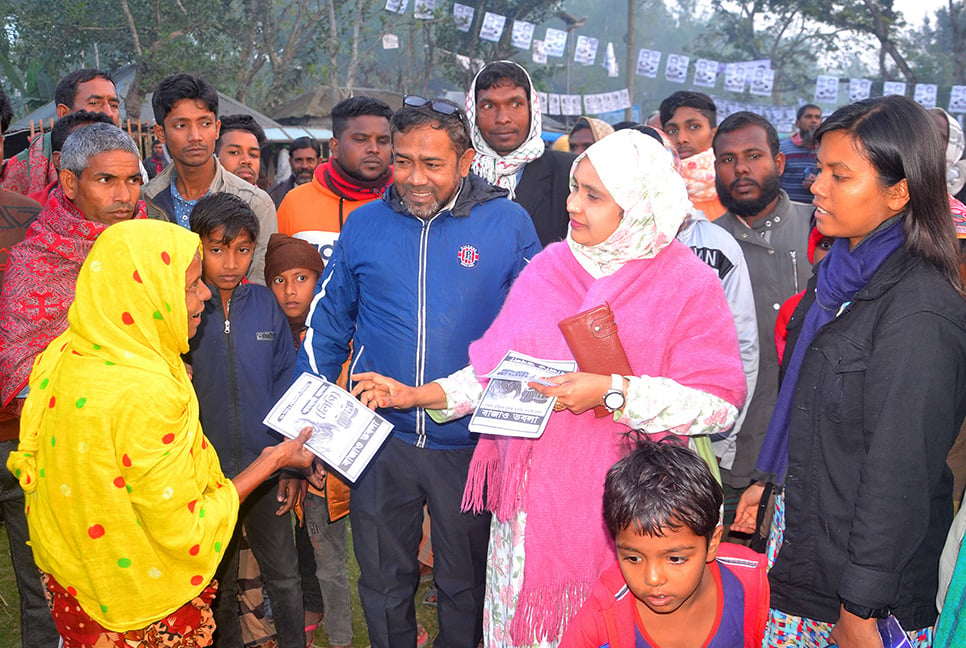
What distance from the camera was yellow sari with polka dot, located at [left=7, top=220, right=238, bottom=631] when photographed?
229 cm

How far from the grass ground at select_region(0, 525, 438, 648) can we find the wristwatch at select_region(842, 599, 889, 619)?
2710mm

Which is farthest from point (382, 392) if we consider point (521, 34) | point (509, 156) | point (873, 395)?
point (521, 34)

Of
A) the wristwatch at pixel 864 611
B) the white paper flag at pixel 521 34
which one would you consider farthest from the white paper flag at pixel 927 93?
the wristwatch at pixel 864 611

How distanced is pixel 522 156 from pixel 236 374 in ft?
6.33

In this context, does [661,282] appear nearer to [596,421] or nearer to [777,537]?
[596,421]

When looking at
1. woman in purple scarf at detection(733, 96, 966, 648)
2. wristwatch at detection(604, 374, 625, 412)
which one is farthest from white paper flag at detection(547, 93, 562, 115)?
woman in purple scarf at detection(733, 96, 966, 648)

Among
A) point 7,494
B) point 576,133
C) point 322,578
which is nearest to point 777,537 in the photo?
point 322,578

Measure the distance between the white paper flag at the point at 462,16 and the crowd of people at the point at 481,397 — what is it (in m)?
20.4

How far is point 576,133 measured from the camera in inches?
283

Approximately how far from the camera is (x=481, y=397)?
2762 millimetres

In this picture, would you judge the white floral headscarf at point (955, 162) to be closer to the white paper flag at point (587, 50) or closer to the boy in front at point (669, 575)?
the boy in front at point (669, 575)

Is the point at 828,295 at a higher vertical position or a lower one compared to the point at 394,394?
higher

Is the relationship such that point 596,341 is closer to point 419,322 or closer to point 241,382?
point 419,322

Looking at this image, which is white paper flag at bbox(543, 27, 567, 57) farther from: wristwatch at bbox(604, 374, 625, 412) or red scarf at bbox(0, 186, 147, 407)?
wristwatch at bbox(604, 374, 625, 412)
